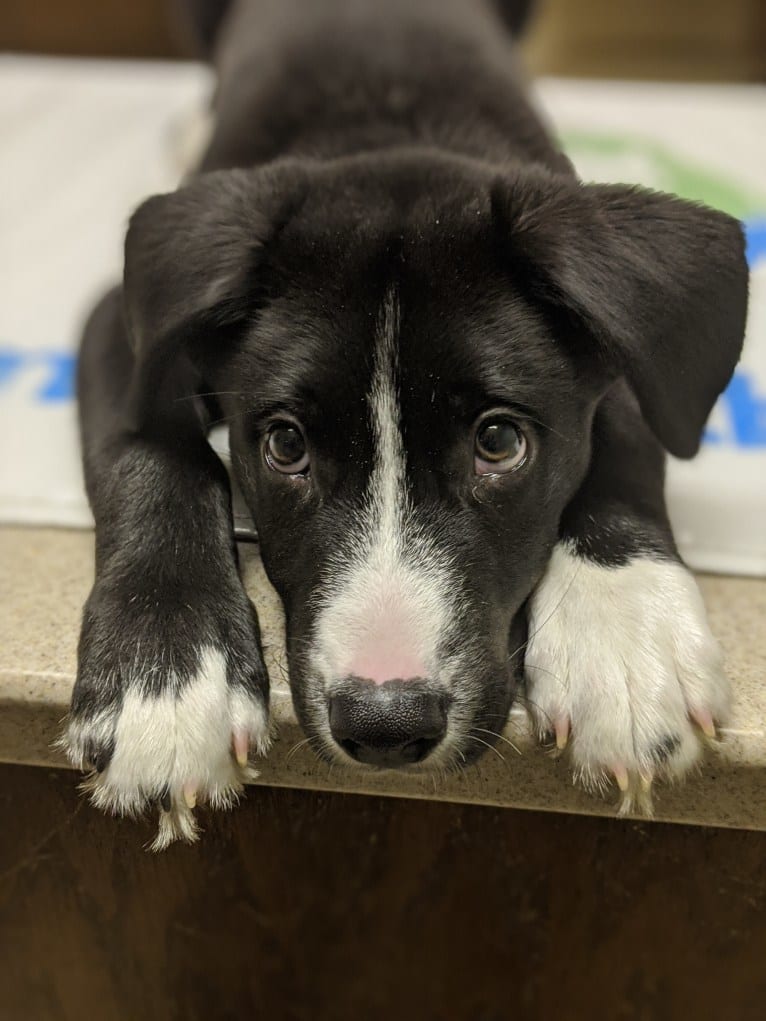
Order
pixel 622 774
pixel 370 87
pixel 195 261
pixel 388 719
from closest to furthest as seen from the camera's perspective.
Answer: pixel 388 719 → pixel 622 774 → pixel 195 261 → pixel 370 87

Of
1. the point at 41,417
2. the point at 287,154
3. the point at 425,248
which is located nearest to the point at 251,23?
the point at 287,154

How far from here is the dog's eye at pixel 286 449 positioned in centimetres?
141

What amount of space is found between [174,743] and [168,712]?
37 millimetres

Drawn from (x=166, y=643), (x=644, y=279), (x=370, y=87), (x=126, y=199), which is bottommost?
(x=126, y=199)

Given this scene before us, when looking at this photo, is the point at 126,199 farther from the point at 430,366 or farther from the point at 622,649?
the point at 622,649

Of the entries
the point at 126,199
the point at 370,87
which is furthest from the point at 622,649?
the point at 126,199

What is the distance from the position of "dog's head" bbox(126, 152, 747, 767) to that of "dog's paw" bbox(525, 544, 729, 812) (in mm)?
52

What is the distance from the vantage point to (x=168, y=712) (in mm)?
1278

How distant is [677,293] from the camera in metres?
1.35

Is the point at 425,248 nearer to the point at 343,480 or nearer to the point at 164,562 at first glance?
the point at 343,480

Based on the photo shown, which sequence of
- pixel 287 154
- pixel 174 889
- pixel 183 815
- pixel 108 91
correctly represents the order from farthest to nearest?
1. pixel 108 91
2. pixel 287 154
3. pixel 174 889
4. pixel 183 815

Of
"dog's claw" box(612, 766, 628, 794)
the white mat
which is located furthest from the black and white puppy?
the white mat

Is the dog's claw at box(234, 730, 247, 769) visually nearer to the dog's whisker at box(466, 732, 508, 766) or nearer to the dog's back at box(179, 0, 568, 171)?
the dog's whisker at box(466, 732, 508, 766)

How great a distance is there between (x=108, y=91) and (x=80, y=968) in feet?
9.69
